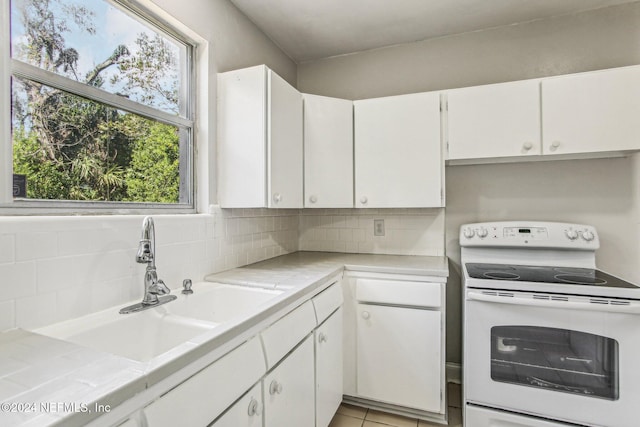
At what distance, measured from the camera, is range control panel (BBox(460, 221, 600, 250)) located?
1926 millimetres

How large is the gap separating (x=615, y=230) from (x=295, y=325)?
211 centimetres

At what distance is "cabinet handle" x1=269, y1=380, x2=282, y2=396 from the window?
96cm

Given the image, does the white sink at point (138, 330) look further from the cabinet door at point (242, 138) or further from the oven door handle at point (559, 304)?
the oven door handle at point (559, 304)

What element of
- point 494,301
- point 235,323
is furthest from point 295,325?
point 494,301

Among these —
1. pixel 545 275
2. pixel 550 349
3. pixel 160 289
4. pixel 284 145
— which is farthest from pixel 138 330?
pixel 545 275

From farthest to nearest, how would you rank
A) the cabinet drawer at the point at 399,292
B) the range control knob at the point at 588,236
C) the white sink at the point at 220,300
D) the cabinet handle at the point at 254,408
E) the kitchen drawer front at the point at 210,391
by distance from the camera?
the range control knob at the point at 588,236 < the cabinet drawer at the point at 399,292 < the white sink at the point at 220,300 < the cabinet handle at the point at 254,408 < the kitchen drawer front at the point at 210,391

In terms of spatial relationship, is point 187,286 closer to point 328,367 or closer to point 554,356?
point 328,367

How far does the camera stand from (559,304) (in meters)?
1.50

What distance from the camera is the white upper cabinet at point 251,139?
67.7 inches

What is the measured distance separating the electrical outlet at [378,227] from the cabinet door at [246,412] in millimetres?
1648

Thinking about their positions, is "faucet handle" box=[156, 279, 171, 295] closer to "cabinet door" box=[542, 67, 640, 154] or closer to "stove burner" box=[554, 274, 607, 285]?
"stove burner" box=[554, 274, 607, 285]

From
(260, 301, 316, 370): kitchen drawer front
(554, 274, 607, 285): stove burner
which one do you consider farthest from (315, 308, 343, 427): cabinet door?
(554, 274, 607, 285): stove burner

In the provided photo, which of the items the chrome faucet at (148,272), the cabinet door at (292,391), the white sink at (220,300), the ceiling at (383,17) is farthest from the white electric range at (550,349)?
the ceiling at (383,17)

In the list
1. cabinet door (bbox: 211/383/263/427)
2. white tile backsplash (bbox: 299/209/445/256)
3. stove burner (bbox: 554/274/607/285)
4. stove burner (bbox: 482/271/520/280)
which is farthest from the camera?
white tile backsplash (bbox: 299/209/445/256)
